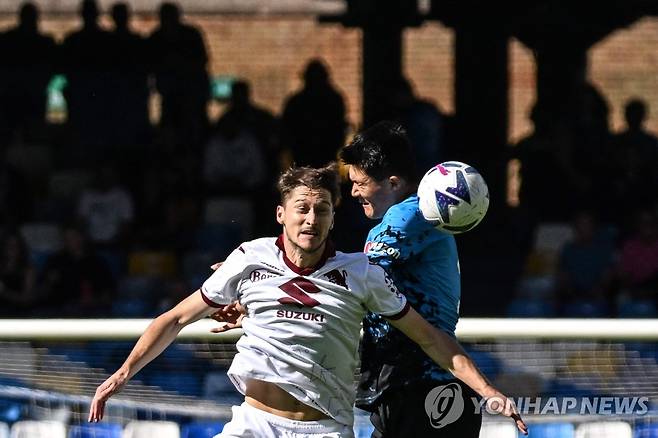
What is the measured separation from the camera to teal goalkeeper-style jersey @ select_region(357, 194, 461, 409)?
5000 millimetres

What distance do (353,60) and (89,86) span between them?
10494mm

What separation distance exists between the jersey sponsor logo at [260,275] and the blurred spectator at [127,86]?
7932 mm

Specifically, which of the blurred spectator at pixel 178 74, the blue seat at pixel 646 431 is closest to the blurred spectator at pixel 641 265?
the blurred spectator at pixel 178 74

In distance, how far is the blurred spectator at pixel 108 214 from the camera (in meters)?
12.1

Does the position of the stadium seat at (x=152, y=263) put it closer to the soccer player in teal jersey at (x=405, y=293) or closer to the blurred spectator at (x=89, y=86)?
the blurred spectator at (x=89, y=86)

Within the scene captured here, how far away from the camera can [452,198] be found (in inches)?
→ 194

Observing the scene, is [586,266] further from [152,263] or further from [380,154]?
[380,154]

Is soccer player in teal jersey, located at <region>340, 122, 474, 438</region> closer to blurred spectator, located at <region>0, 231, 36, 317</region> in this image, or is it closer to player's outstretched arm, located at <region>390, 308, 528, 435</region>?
player's outstretched arm, located at <region>390, 308, 528, 435</region>

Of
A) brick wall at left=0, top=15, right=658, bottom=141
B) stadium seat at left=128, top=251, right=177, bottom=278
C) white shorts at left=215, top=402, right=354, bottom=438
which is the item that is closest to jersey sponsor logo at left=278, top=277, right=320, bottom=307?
white shorts at left=215, top=402, right=354, bottom=438

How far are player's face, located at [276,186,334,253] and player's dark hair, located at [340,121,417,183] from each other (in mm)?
292

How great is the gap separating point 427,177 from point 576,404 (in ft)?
5.37

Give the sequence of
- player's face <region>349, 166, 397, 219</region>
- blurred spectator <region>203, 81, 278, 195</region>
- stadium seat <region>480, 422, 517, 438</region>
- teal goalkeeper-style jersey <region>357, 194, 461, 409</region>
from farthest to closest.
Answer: blurred spectator <region>203, 81, 278, 195</region> → stadium seat <region>480, 422, 517, 438</region> → player's face <region>349, 166, 397, 219</region> → teal goalkeeper-style jersey <region>357, 194, 461, 409</region>

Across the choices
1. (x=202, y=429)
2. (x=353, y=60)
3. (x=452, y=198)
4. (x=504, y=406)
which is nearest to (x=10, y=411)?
(x=202, y=429)

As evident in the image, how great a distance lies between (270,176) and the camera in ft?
40.9
